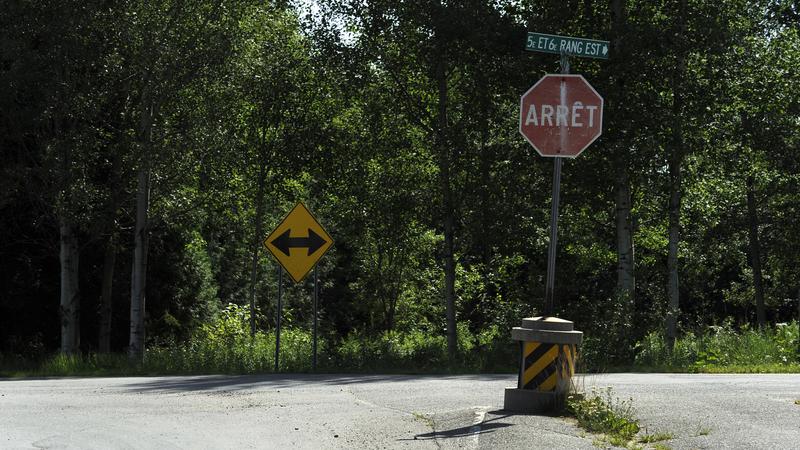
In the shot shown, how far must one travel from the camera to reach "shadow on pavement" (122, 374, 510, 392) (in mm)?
13977

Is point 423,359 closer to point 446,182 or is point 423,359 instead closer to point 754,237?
point 446,182

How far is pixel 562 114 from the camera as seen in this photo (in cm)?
1088

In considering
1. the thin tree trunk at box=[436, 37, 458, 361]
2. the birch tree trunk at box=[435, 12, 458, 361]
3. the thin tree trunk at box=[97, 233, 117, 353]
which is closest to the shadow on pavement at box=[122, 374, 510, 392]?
the birch tree trunk at box=[435, 12, 458, 361]

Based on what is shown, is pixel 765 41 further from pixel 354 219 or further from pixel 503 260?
pixel 354 219

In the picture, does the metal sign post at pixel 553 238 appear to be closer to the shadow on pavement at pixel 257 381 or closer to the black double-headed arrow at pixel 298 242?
the shadow on pavement at pixel 257 381

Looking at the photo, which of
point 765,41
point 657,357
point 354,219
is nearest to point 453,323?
point 354,219

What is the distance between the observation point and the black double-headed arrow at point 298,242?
18359mm

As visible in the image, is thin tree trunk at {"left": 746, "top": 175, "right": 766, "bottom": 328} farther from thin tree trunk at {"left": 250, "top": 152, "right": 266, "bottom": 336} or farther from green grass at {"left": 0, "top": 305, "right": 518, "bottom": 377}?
green grass at {"left": 0, "top": 305, "right": 518, "bottom": 377}

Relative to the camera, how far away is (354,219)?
2598 cm

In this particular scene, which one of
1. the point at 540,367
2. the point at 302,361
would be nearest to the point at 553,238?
the point at 540,367

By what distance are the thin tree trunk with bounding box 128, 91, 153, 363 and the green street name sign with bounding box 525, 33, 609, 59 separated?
15.2 metres

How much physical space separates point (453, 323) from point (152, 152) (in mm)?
8134

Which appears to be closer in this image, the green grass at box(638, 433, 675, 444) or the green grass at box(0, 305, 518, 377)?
the green grass at box(638, 433, 675, 444)

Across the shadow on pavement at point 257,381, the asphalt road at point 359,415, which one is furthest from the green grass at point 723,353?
the shadow on pavement at point 257,381
